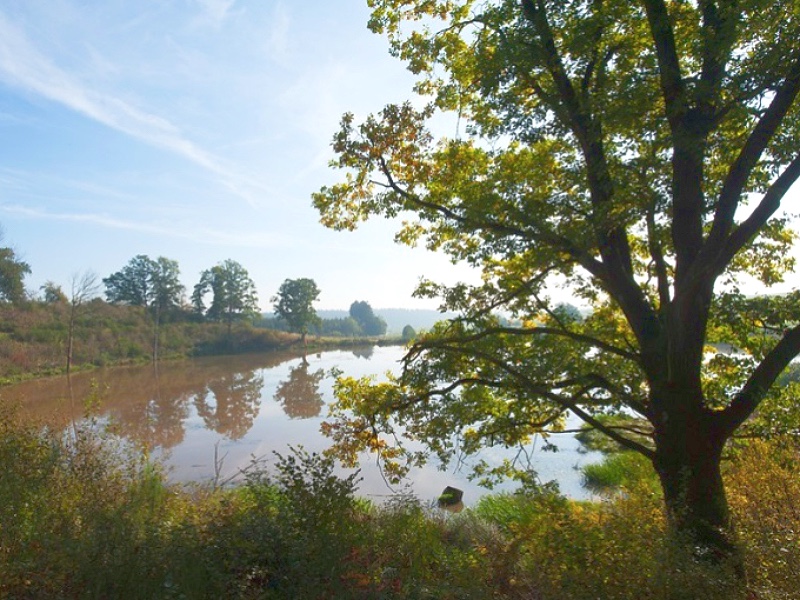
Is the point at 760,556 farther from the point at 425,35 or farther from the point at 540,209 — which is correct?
the point at 425,35

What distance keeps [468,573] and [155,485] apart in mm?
4165

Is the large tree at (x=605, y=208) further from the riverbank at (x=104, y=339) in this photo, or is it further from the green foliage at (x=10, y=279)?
the green foliage at (x=10, y=279)

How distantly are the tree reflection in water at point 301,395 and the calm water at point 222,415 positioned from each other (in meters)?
0.04

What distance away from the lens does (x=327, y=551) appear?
10.8ft

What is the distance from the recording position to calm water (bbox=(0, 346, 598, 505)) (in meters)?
10.5

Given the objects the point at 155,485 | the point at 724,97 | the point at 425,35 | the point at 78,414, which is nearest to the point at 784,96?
the point at 724,97

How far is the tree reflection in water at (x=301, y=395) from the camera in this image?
17.9 m

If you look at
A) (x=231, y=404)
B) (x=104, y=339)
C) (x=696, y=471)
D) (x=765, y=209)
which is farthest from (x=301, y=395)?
(x=104, y=339)

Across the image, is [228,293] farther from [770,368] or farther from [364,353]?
[770,368]

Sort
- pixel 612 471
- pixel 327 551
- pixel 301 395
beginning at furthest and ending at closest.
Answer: pixel 301 395 → pixel 612 471 → pixel 327 551

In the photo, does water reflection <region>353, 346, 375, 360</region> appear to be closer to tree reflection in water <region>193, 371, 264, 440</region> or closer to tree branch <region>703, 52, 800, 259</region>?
tree reflection in water <region>193, 371, 264, 440</region>

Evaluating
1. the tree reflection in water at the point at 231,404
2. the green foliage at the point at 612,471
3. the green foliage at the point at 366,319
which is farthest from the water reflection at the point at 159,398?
the green foliage at the point at 366,319

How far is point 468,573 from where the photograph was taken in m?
3.28

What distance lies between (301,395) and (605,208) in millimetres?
18820
